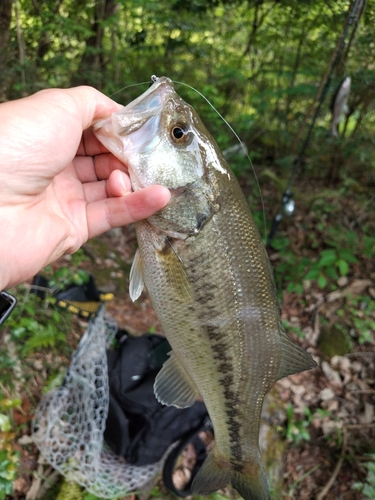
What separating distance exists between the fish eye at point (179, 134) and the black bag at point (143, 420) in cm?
205

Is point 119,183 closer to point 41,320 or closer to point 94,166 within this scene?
point 94,166

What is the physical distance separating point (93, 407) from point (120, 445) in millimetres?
366

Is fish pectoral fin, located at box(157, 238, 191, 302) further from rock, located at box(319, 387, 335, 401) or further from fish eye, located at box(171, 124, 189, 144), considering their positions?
rock, located at box(319, 387, 335, 401)

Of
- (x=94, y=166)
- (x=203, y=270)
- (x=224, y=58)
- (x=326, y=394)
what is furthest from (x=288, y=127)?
(x=203, y=270)

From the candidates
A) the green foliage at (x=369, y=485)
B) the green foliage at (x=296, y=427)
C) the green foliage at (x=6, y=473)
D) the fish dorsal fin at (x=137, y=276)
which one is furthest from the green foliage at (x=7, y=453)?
the green foliage at (x=369, y=485)

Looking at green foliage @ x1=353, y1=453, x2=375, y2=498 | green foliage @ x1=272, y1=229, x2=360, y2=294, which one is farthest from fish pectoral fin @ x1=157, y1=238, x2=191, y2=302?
green foliage @ x1=272, y1=229, x2=360, y2=294

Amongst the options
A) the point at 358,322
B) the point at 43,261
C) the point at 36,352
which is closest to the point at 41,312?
the point at 36,352

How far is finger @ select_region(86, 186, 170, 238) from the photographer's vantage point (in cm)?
169

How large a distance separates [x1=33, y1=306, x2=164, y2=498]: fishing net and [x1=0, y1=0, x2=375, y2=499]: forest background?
0.81ft

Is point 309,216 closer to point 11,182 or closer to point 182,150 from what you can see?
point 182,150

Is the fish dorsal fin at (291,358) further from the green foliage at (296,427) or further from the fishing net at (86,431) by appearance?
the green foliage at (296,427)

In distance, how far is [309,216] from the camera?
5.93 meters

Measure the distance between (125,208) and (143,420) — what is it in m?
1.82

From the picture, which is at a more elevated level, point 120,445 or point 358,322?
point 120,445
